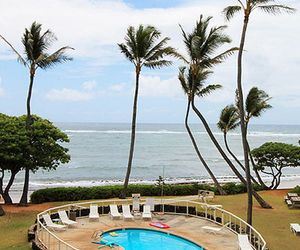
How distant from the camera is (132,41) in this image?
77.1 feet

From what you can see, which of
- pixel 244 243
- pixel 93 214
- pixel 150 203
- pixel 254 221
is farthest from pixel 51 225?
pixel 254 221

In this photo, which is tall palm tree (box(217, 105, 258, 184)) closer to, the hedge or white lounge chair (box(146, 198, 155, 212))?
the hedge

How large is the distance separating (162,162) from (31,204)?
165 feet

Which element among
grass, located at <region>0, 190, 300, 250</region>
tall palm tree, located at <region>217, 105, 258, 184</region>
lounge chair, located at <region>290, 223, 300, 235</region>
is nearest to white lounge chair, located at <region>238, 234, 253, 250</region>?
grass, located at <region>0, 190, 300, 250</region>

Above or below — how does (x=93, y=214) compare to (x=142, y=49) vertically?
below

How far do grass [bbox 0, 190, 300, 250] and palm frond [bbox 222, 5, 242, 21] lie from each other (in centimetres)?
940

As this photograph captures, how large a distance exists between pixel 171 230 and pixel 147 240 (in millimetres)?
1277

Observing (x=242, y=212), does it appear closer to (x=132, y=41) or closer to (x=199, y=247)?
(x=199, y=247)

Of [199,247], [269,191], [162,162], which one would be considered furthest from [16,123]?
[162,162]

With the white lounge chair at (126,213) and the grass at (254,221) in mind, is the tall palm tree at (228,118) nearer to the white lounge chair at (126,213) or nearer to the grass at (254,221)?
the grass at (254,221)

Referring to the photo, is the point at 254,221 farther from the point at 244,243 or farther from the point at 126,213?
the point at 126,213

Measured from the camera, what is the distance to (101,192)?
24.2 m

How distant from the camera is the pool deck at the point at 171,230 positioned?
14296 mm

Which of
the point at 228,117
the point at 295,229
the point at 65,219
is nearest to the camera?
the point at 295,229
